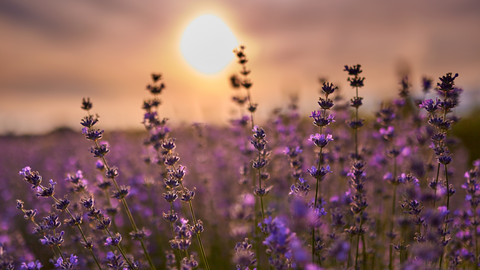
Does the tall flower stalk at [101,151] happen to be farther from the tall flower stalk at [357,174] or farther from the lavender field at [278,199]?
the tall flower stalk at [357,174]

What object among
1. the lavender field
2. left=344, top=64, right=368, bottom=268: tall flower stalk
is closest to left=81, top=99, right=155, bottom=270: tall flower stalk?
the lavender field

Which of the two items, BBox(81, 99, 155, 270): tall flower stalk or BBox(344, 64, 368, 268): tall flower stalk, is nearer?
BBox(344, 64, 368, 268): tall flower stalk

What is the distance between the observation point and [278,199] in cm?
632

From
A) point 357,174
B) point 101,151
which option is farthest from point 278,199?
point 101,151

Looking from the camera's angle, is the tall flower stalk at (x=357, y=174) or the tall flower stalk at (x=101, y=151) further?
the tall flower stalk at (x=101, y=151)

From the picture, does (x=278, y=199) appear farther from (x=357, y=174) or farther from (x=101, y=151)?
(x=101, y=151)

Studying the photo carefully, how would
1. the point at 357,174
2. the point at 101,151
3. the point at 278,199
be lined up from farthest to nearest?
the point at 278,199, the point at 101,151, the point at 357,174

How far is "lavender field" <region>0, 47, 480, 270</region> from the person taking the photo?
2.47 m

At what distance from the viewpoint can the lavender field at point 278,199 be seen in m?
2.47

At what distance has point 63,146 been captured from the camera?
12023 mm

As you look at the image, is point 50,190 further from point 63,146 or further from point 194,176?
point 63,146

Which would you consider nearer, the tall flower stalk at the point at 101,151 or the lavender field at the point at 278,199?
the lavender field at the point at 278,199

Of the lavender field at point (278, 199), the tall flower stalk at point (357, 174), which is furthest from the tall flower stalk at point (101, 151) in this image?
the tall flower stalk at point (357, 174)

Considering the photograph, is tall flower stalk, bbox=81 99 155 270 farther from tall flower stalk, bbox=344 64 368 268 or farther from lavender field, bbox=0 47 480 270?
tall flower stalk, bbox=344 64 368 268
